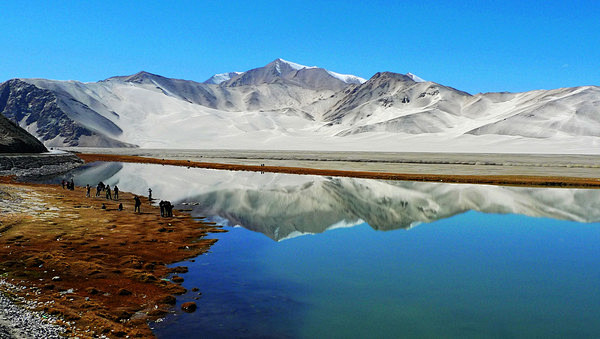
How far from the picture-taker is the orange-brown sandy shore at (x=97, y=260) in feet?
35.6

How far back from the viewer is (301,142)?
159m

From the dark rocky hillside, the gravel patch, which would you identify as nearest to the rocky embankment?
the dark rocky hillside

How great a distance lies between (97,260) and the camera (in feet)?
49.9

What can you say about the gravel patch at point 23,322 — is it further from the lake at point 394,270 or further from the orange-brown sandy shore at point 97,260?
the lake at point 394,270

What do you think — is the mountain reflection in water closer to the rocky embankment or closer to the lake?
the lake

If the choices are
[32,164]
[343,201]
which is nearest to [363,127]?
[32,164]

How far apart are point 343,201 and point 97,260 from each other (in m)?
21.6

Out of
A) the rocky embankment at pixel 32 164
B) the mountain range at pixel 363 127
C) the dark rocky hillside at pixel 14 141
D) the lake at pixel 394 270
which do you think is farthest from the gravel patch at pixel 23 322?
the mountain range at pixel 363 127

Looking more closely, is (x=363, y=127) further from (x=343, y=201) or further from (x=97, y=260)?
(x=97, y=260)

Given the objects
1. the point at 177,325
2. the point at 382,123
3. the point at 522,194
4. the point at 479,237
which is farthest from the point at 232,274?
the point at 382,123

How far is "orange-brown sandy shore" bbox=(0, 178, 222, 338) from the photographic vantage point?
10.9 metres

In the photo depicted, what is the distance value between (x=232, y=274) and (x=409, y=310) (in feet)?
20.1

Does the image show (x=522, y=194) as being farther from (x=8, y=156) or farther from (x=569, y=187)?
(x=8, y=156)

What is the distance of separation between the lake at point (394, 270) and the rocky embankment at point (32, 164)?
33987 millimetres
